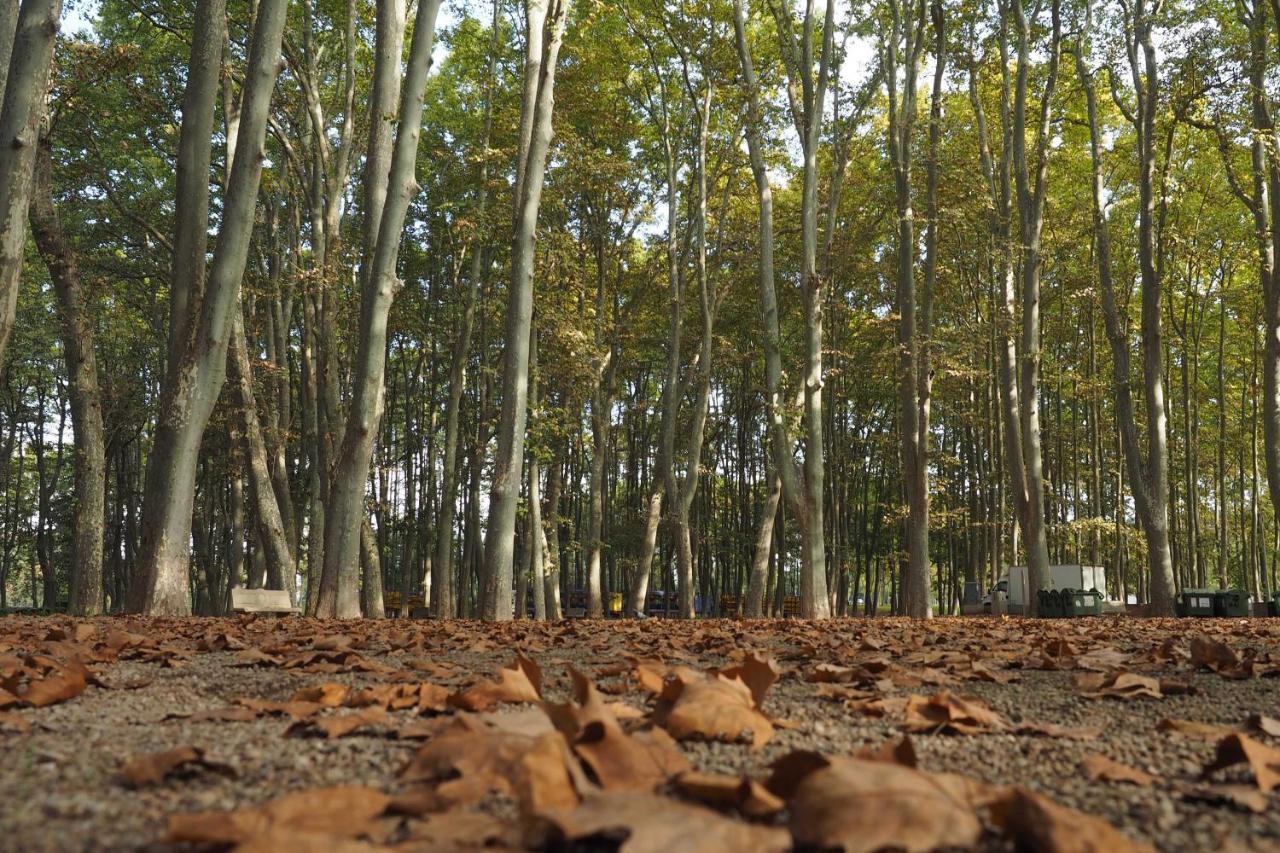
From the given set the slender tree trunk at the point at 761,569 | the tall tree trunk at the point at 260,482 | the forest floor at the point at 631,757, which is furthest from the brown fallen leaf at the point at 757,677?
the slender tree trunk at the point at 761,569

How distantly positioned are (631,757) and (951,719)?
3.56 feet

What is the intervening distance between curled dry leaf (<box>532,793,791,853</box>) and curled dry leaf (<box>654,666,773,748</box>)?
0.85 meters

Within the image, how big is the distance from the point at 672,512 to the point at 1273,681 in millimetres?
17704

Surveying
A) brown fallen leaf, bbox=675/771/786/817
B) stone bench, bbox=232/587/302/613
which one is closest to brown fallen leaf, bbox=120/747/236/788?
brown fallen leaf, bbox=675/771/786/817

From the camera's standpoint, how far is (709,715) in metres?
1.93

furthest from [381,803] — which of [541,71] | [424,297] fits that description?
[424,297]

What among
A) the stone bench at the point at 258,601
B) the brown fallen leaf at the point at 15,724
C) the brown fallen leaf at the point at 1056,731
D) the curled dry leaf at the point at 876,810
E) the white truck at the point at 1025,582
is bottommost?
the white truck at the point at 1025,582

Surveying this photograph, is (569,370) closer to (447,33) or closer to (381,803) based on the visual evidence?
(447,33)

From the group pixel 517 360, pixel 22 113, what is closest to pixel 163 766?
pixel 22 113

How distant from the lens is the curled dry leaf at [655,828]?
3.12ft

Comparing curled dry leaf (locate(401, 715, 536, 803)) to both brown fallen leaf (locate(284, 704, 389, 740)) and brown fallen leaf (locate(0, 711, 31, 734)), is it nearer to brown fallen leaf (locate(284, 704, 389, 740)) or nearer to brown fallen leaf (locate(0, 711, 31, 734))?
brown fallen leaf (locate(284, 704, 389, 740))

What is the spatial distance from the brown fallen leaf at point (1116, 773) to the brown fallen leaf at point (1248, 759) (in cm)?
12

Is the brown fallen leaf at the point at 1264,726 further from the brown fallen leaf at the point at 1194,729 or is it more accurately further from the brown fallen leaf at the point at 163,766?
the brown fallen leaf at the point at 163,766

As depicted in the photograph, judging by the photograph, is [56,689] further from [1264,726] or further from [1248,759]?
[1264,726]
